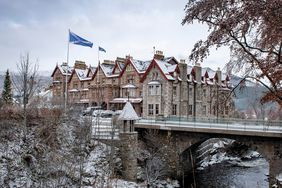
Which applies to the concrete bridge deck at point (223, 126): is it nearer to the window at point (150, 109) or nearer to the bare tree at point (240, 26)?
the window at point (150, 109)

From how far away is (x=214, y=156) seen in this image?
38.3 metres

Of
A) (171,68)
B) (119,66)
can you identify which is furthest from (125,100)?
(171,68)

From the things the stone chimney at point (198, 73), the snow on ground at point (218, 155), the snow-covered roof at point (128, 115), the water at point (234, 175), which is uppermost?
the stone chimney at point (198, 73)

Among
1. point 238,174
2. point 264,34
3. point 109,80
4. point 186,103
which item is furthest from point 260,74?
point 109,80

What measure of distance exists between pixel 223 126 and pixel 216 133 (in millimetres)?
884

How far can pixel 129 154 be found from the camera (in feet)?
81.9

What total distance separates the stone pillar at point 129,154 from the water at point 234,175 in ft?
19.9

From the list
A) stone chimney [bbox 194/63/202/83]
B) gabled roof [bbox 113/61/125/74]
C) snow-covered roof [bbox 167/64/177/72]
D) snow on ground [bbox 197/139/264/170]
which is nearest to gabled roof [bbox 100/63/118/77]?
gabled roof [bbox 113/61/125/74]

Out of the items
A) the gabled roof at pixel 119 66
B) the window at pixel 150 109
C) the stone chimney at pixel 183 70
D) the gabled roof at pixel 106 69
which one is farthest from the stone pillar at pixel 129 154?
the gabled roof at pixel 106 69

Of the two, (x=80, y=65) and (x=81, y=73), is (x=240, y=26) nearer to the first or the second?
Answer: (x=81, y=73)

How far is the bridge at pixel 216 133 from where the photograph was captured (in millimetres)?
22109

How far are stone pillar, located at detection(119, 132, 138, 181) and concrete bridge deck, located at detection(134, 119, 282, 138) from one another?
3665 mm

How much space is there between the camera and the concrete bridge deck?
72.2 ft

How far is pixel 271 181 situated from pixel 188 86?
2288 centimetres
